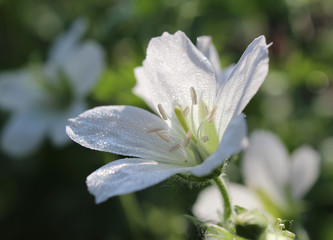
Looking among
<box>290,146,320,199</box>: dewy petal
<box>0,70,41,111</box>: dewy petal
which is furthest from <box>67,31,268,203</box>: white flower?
<box>0,70,41,111</box>: dewy petal

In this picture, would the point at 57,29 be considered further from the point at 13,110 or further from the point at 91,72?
the point at 91,72

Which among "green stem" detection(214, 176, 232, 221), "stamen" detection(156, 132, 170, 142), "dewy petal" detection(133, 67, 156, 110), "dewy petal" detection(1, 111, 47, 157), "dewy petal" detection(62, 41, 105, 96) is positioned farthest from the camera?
"dewy petal" detection(1, 111, 47, 157)

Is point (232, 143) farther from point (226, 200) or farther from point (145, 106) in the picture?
point (145, 106)

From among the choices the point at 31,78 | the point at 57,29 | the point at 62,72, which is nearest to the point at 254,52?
the point at 62,72

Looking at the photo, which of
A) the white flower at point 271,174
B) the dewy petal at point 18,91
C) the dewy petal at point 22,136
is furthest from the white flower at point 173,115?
the dewy petal at point 18,91

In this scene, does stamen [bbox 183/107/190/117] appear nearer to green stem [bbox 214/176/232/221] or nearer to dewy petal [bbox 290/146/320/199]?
green stem [bbox 214/176/232/221]

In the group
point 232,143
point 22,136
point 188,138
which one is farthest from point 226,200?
point 22,136
